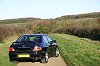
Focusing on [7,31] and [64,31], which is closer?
[7,31]

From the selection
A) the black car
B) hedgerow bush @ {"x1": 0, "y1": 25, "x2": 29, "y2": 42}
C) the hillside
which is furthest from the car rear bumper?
the hillside

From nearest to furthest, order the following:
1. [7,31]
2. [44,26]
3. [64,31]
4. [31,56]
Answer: [31,56] → [7,31] → [44,26] → [64,31]

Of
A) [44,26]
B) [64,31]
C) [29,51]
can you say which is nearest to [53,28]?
[64,31]

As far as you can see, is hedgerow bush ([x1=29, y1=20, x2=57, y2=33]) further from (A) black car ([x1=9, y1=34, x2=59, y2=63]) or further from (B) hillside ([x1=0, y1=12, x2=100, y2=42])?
(A) black car ([x1=9, y1=34, x2=59, y2=63])

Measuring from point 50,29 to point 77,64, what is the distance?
56.2 metres

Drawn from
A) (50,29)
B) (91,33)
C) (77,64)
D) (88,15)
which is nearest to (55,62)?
(77,64)

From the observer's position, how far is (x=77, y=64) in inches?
639

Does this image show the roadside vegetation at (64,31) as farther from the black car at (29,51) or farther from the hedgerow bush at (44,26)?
the black car at (29,51)

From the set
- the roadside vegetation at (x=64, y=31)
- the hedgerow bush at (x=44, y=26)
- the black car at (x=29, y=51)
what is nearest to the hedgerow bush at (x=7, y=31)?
the roadside vegetation at (x=64, y=31)

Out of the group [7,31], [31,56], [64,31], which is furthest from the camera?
[64,31]

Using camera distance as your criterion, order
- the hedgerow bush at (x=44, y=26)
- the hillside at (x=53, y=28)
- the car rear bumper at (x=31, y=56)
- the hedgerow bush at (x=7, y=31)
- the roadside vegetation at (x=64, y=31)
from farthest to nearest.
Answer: the hedgerow bush at (x=44, y=26)
the hillside at (x=53, y=28)
the hedgerow bush at (x=7, y=31)
the roadside vegetation at (x=64, y=31)
the car rear bumper at (x=31, y=56)

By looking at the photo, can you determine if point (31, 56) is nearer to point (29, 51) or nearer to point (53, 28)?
point (29, 51)

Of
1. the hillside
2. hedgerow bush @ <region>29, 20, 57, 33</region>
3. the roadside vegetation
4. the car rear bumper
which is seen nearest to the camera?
the car rear bumper

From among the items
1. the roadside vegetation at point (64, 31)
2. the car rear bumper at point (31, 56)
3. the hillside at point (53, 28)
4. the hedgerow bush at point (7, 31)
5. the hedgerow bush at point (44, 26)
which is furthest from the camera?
the hedgerow bush at point (44, 26)
